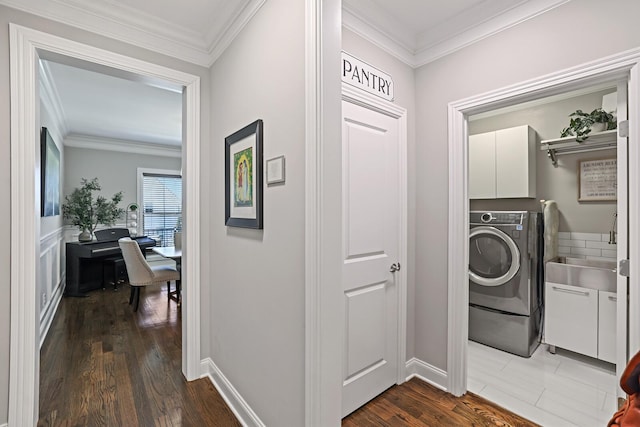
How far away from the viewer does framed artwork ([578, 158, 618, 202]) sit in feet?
9.28

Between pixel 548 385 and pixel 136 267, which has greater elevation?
pixel 136 267

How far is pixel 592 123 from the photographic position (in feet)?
8.59

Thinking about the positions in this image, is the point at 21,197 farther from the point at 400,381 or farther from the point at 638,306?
the point at 638,306

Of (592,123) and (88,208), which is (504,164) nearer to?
(592,123)

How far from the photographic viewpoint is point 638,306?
147 centimetres

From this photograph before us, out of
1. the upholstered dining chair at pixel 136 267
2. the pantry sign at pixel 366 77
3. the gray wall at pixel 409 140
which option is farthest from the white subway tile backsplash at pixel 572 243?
the upholstered dining chair at pixel 136 267

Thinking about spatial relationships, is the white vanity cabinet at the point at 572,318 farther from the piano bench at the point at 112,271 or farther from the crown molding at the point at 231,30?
the piano bench at the point at 112,271

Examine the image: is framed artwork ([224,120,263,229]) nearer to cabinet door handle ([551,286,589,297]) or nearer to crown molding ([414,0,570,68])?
crown molding ([414,0,570,68])

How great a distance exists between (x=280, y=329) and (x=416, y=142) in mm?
1701

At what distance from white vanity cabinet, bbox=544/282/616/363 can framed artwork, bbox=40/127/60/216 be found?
4962 millimetres

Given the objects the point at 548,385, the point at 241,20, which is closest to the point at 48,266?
the point at 241,20

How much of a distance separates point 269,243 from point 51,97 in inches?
141

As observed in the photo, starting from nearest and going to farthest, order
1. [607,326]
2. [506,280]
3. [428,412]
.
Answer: [428,412] < [607,326] < [506,280]

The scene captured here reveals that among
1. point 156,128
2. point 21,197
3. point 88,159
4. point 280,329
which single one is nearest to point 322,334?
point 280,329
